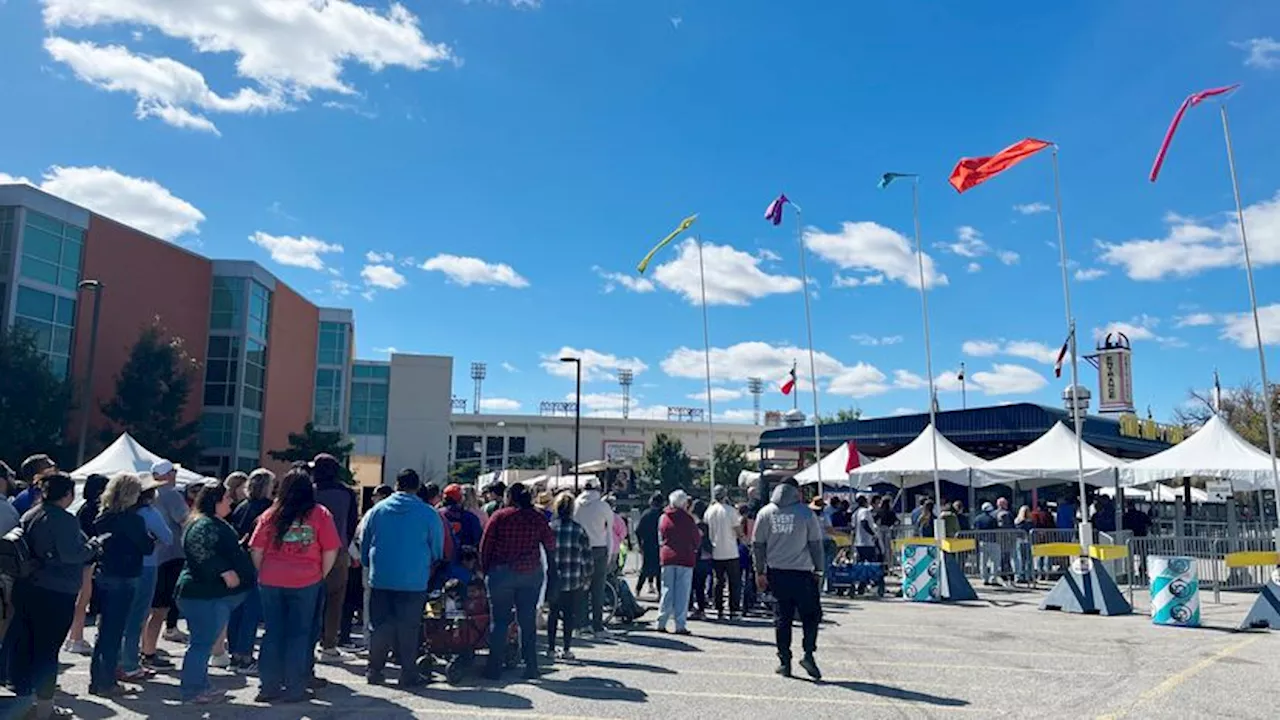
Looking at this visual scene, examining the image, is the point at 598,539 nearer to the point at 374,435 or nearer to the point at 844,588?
the point at 844,588

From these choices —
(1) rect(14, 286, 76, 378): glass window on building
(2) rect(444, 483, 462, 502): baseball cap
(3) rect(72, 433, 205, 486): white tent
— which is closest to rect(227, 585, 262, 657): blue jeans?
(2) rect(444, 483, 462, 502): baseball cap

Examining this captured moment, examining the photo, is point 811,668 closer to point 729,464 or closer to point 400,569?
point 400,569

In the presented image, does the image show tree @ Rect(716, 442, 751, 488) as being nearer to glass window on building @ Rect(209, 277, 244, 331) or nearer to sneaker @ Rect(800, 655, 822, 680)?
glass window on building @ Rect(209, 277, 244, 331)

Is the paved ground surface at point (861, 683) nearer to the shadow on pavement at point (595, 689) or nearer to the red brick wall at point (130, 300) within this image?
the shadow on pavement at point (595, 689)

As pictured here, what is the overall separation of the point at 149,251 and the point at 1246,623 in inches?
1476

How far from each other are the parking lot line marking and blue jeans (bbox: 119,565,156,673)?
7434 millimetres

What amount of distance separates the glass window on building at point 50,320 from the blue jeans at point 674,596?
2764 cm

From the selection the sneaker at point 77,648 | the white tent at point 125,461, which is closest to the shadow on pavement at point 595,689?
the sneaker at point 77,648

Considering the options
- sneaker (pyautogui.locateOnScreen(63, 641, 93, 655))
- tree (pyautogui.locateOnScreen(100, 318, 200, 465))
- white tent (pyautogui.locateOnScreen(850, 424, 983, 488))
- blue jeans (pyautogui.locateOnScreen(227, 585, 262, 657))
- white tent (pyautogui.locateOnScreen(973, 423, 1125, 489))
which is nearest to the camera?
blue jeans (pyautogui.locateOnScreen(227, 585, 262, 657))

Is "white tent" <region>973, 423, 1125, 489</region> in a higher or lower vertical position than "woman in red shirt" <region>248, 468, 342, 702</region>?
higher

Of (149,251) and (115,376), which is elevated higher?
(149,251)

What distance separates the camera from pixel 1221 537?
60.7 feet

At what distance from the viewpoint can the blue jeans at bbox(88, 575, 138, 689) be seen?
23.4 feet

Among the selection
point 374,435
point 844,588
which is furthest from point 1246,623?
point 374,435
